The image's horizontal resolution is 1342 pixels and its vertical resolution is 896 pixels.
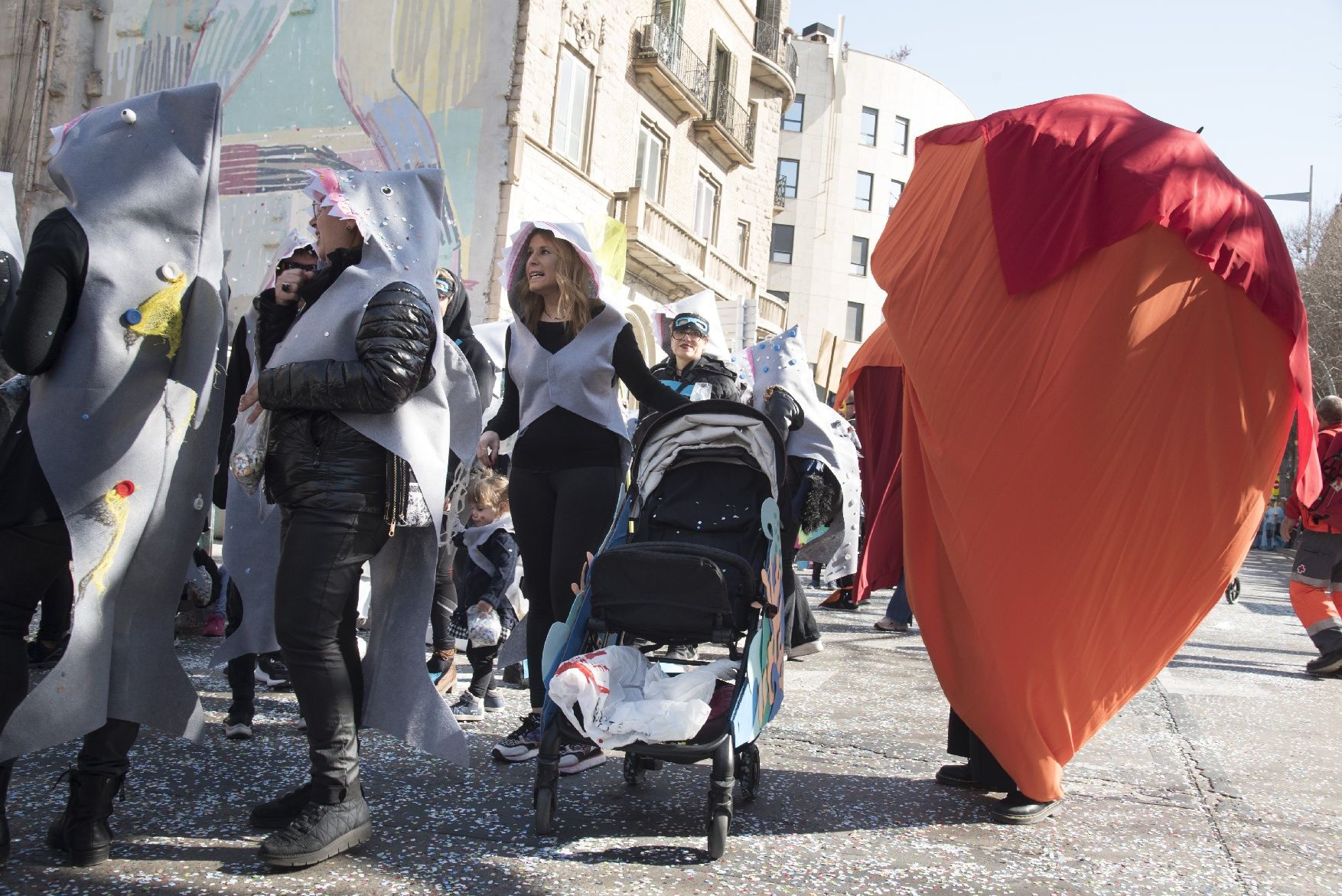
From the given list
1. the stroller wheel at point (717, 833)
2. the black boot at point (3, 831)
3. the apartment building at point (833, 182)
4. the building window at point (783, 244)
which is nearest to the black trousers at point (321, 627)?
the black boot at point (3, 831)

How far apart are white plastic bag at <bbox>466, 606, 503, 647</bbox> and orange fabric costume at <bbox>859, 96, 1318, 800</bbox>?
2344 millimetres

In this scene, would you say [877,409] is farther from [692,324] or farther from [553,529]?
[553,529]

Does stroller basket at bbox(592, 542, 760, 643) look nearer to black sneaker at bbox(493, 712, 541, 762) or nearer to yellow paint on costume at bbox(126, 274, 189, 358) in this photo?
black sneaker at bbox(493, 712, 541, 762)

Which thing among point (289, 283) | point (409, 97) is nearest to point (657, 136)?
point (409, 97)

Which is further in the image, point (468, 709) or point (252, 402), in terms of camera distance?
point (468, 709)

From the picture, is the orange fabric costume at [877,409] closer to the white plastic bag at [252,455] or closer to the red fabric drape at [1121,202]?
the red fabric drape at [1121,202]

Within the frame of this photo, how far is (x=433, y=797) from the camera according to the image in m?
3.84

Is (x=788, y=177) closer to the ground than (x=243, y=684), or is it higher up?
higher up

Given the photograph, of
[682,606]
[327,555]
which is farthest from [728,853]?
[327,555]

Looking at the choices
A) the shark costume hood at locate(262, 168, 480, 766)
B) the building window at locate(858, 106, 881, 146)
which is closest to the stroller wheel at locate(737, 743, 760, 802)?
the shark costume hood at locate(262, 168, 480, 766)

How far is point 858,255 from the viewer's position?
5062 centimetres

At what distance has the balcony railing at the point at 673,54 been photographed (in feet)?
68.7

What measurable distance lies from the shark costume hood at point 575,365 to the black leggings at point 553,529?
0.75ft

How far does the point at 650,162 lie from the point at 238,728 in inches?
780
